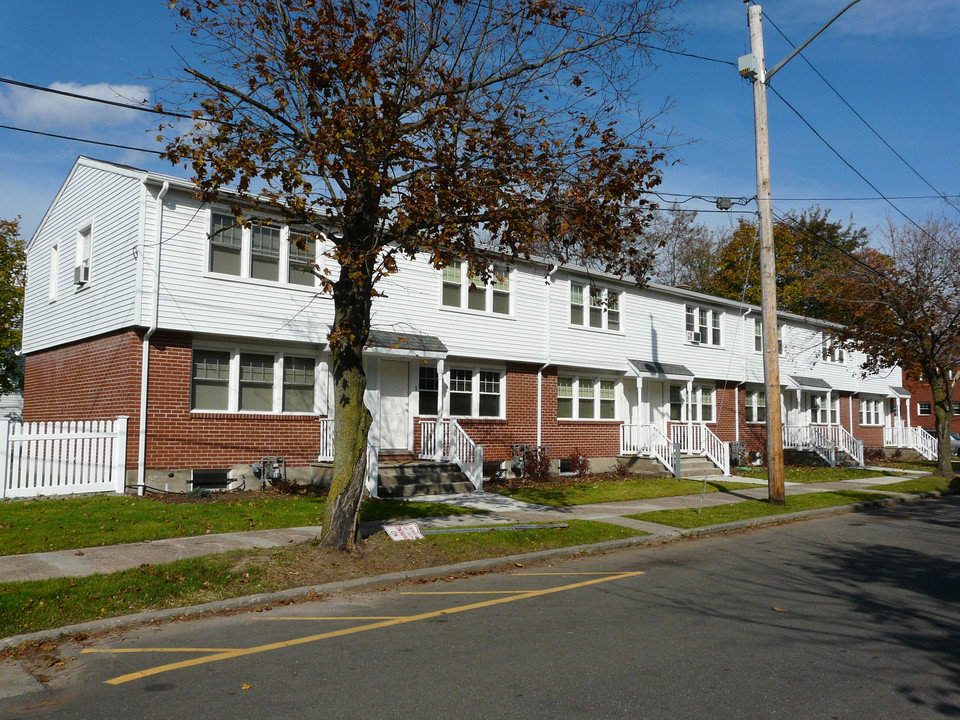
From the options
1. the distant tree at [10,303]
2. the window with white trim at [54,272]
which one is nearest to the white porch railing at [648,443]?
the window with white trim at [54,272]

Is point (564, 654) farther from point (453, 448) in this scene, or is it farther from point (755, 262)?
point (755, 262)

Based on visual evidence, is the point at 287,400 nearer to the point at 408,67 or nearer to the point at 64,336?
the point at 64,336

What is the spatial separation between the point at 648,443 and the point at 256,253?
14254 mm

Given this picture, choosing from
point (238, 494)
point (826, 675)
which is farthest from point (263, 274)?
point (826, 675)

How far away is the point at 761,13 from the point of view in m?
17.2

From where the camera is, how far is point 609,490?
64.1 ft

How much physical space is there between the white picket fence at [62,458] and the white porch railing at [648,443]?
608 inches

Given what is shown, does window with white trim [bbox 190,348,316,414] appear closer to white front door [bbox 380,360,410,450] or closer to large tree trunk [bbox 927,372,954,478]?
white front door [bbox 380,360,410,450]

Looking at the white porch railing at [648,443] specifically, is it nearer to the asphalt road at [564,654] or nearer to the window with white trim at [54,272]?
the asphalt road at [564,654]

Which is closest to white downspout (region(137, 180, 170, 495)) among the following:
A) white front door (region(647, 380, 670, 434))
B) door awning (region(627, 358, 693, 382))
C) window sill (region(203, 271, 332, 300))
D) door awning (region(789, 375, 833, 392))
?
window sill (region(203, 271, 332, 300))

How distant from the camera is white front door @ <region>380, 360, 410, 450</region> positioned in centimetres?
1977

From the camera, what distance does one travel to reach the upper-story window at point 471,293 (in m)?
21.0

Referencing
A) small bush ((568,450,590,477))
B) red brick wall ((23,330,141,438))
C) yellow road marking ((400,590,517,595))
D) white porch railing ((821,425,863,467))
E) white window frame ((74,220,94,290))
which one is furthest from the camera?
white porch railing ((821,425,863,467))

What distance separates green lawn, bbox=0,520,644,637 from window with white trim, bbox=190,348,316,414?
718 cm
